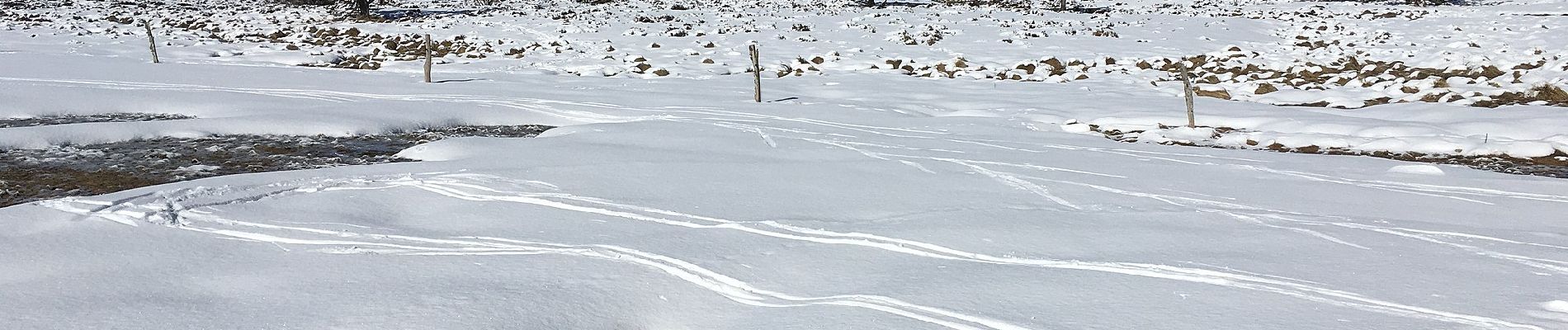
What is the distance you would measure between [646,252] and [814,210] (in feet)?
4.97

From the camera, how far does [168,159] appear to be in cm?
758

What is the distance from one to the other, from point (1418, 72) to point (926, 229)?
1387 cm

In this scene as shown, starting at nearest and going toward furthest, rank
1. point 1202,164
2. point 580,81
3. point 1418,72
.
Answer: point 1202,164 → point 1418,72 → point 580,81

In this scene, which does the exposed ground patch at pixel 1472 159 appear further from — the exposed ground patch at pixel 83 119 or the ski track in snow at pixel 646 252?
the exposed ground patch at pixel 83 119

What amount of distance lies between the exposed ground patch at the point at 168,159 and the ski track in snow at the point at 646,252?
1418 mm

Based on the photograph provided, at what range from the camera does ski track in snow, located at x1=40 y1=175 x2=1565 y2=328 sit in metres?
3.72

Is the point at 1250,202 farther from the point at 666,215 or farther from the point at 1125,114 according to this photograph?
the point at 1125,114

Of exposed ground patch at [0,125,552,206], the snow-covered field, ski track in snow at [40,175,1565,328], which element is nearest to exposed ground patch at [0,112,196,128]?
the snow-covered field

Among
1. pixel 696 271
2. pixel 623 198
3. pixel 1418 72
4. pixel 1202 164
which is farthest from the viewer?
pixel 1418 72

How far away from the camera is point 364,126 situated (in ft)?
31.3

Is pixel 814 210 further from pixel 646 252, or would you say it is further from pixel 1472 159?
pixel 1472 159

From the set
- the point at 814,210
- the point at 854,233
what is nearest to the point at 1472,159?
the point at 814,210

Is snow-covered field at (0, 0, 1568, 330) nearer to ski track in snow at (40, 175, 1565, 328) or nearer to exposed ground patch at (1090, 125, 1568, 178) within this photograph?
ski track in snow at (40, 175, 1565, 328)

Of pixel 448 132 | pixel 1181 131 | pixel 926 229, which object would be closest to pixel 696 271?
pixel 926 229
